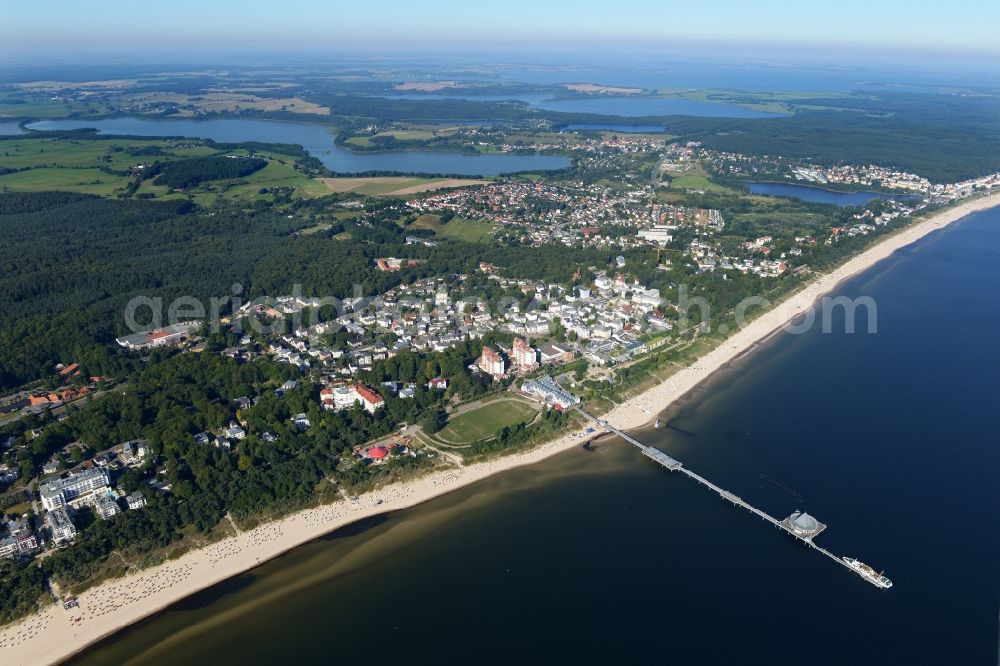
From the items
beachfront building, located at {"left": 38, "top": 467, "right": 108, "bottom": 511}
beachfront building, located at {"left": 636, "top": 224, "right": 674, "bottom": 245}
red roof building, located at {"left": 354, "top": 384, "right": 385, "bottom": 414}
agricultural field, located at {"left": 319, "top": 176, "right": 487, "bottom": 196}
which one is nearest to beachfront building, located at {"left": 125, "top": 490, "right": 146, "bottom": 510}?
beachfront building, located at {"left": 38, "top": 467, "right": 108, "bottom": 511}

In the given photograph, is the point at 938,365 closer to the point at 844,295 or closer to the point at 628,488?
the point at 844,295

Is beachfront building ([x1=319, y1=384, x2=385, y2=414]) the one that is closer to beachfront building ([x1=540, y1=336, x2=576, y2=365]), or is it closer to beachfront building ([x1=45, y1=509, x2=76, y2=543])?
beachfront building ([x1=540, y1=336, x2=576, y2=365])

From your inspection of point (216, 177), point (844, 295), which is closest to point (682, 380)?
point (844, 295)

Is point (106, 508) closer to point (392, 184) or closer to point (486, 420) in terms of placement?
point (486, 420)

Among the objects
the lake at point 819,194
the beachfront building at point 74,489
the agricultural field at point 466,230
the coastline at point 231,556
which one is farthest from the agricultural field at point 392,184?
the beachfront building at point 74,489

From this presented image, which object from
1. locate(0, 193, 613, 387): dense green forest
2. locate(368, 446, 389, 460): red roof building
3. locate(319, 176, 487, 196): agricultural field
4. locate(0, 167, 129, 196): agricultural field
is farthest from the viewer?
locate(319, 176, 487, 196): agricultural field

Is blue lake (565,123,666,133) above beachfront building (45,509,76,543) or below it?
above
